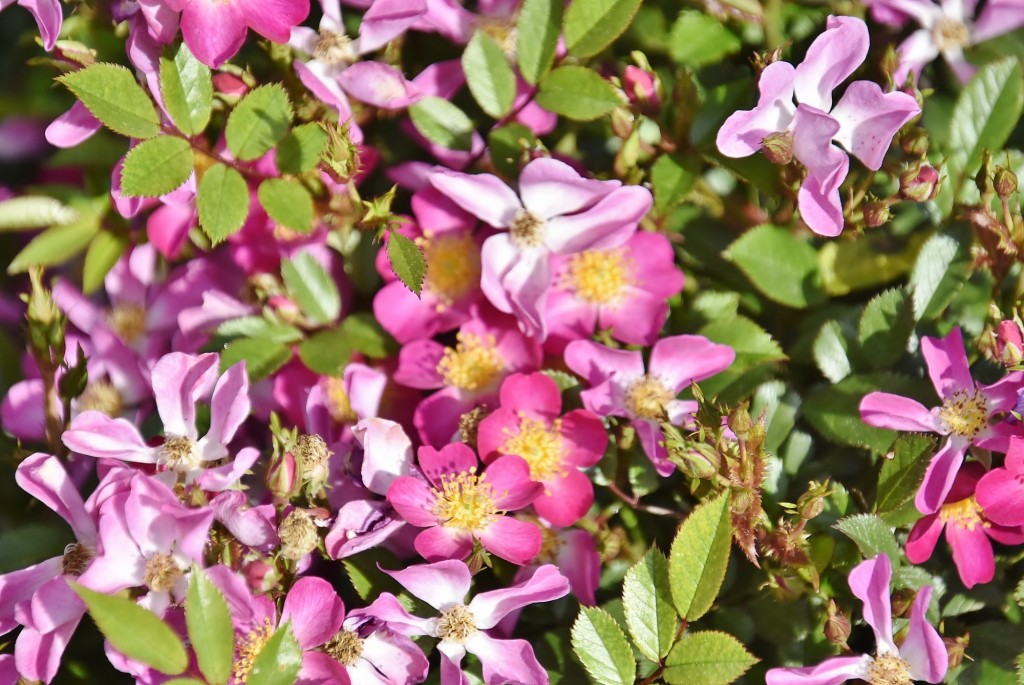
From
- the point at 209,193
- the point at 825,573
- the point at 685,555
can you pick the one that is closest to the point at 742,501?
the point at 685,555

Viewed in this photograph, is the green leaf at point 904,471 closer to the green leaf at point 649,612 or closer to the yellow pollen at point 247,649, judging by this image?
the green leaf at point 649,612

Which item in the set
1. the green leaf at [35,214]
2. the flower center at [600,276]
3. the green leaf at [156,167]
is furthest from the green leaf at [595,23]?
the green leaf at [35,214]

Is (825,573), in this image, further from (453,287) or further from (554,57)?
(554,57)

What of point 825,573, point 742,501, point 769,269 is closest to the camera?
point 742,501

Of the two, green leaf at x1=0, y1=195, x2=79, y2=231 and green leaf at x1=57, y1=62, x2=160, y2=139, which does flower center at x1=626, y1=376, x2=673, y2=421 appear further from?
green leaf at x1=0, y1=195, x2=79, y2=231

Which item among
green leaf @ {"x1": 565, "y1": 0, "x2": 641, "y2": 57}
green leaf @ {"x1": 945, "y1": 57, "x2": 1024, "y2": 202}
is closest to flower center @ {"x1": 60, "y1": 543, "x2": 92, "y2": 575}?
green leaf @ {"x1": 565, "y1": 0, "x2": 641, "y2": 57}

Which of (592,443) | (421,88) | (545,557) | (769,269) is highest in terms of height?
(421,88)

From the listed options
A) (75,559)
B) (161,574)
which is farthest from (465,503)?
(75,559)
